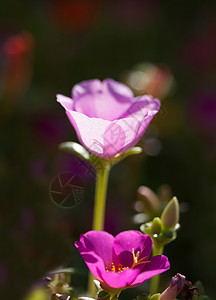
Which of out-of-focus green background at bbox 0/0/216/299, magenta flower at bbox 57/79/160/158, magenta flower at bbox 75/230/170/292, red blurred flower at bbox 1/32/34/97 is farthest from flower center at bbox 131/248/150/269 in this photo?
red blurred flower at bbox 1/32/34/97

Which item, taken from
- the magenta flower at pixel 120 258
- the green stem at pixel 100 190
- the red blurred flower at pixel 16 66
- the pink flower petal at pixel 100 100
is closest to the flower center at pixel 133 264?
the magenta flower at pixel 120 258

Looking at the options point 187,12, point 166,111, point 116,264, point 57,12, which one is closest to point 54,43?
point 57,12

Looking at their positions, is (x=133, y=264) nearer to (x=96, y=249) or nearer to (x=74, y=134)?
(x=96, y=249)

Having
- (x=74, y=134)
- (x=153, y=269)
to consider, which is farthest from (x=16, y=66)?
(x=153, y=269)

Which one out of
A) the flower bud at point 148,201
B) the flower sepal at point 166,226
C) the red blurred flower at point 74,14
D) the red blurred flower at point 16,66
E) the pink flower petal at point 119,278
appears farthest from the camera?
the red blurred flower at point 74,14

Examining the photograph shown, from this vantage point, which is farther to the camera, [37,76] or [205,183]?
[37,76]

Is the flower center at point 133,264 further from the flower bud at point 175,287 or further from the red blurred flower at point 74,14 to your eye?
the red blurred flower at point 74,14

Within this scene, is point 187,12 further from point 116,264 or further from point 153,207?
point 116,264
